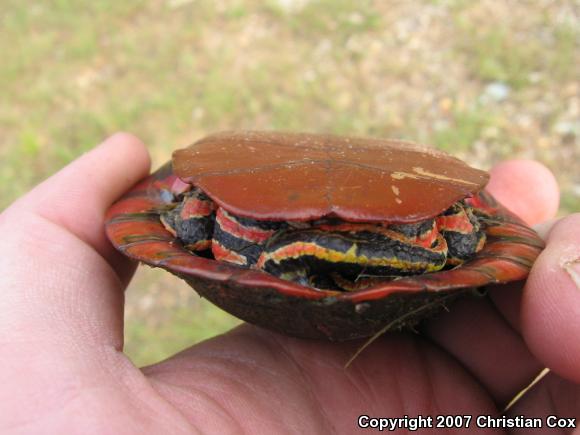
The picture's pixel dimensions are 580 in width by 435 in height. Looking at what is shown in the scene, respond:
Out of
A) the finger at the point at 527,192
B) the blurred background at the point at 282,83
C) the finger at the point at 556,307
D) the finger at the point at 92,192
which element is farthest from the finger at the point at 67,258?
the blurred background at the point at 282,83

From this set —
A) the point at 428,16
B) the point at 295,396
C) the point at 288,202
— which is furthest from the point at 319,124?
the point at 288,202

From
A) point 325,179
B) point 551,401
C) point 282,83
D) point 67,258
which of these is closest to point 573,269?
point 551,401

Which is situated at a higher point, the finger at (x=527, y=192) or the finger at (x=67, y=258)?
the finger at (x=67, y=258)

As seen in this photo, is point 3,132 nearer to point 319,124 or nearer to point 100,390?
point 319,124

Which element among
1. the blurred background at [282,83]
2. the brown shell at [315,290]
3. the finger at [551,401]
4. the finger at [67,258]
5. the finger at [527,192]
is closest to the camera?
the brown shell at [315,290]

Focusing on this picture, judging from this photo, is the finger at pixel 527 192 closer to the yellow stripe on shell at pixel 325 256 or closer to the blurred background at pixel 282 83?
the yellow stripe on shell at pixel 325 256

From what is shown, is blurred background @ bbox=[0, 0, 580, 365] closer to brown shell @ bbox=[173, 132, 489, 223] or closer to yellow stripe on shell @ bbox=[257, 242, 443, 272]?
brown shell @ bbox=[173, 132, 489, 223]

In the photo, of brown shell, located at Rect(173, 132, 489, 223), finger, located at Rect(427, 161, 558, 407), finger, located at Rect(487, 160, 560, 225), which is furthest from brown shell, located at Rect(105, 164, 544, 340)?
finger, located at Rect(487, 160, 560, 225)

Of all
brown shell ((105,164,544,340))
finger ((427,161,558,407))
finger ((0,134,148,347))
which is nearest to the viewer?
brown shell ((105,164,544,340))
